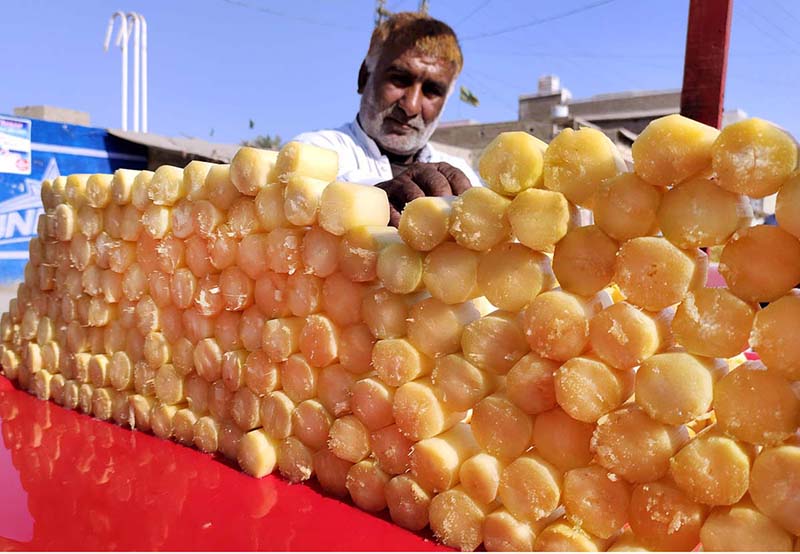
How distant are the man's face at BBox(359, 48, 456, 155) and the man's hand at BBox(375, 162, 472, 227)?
2.19ft

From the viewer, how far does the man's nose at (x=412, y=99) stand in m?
2.76

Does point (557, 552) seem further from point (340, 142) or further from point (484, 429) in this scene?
point (340, 142)

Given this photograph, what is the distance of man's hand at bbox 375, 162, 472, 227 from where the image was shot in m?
2.06

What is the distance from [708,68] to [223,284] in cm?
232

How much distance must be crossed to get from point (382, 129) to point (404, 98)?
17cm

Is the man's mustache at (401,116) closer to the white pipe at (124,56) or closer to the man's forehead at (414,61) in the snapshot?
the man's forehead at (414,61)

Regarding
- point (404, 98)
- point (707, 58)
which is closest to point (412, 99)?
point (404, 98)

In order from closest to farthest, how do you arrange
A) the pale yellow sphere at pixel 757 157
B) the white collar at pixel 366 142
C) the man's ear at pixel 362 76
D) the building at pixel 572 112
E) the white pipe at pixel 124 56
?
the pale yellow sphere at pixel 757 157 → the white collar at pixel 366 142 → the man's ear at pixel 362 76 → the white pipe at pixel 124 56 → the building at pixel 572 112

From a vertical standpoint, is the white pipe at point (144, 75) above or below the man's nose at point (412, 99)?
above

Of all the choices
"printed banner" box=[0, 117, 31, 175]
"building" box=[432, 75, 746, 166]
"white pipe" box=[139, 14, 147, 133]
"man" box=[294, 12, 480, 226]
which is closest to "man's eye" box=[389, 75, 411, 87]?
"man" box=[294, 12, 480, 226]

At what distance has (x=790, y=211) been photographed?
1023 mm

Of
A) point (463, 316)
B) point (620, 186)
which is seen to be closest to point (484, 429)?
point (463, 316)

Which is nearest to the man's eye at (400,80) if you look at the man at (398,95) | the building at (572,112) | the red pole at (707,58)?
the man at (398,95)

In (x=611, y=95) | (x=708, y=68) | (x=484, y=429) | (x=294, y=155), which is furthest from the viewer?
(x=611, y=95)
